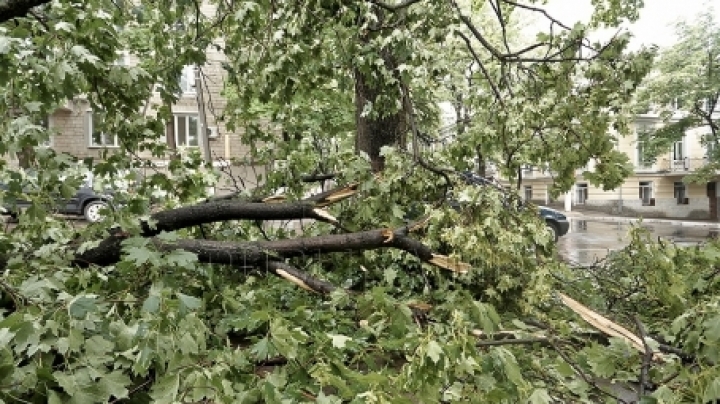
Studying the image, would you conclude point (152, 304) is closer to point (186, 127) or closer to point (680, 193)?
point (186, 127)

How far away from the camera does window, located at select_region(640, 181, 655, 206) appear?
31.0m

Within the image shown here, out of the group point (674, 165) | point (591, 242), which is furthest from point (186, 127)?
point (674, 165)

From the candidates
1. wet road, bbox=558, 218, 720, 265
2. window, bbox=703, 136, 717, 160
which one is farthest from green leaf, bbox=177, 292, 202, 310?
window, bbox=703, 136, 717, 160

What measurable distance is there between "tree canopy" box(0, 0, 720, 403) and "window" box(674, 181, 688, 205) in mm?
30105

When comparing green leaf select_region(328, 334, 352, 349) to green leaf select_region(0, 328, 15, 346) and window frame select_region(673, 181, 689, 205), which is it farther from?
window frame select_region(673, 181, 689, 205)

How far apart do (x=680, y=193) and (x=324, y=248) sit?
3339 centimetres

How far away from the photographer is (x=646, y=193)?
103 ft

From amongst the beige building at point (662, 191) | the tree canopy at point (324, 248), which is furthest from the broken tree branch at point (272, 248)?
the beige building at point (662, 191)

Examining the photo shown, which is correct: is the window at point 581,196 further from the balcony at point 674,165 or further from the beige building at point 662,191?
the balcony at point 674,165

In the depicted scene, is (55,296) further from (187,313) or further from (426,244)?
(426,244)

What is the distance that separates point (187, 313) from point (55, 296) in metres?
0.75

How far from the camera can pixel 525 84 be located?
4230mm

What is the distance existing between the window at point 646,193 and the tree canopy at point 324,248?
30401mm

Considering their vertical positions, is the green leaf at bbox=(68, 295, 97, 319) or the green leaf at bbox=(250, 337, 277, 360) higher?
the green leaf at bbox=(68, 295, 97, 319)
